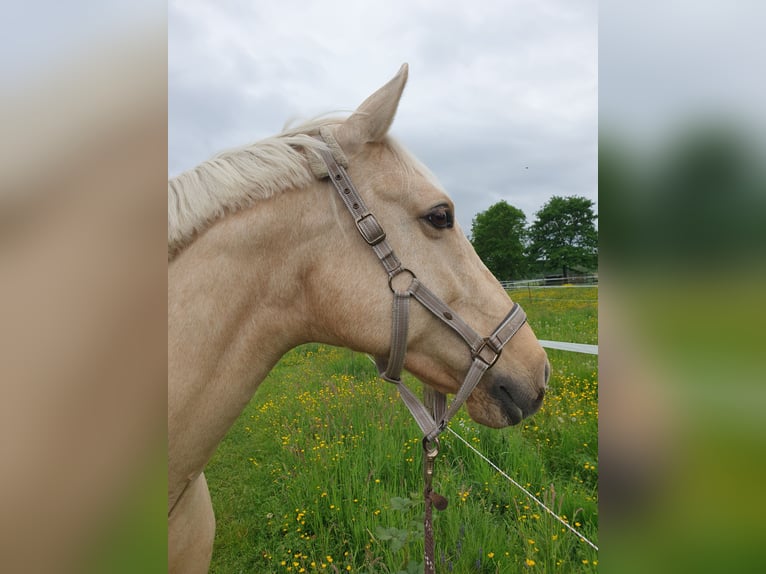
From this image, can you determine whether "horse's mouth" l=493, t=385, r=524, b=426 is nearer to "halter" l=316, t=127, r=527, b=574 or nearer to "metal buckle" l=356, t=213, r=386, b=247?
"halter" l=316, t=127, r=527, b=574

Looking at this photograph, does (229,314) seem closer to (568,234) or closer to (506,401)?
(506,401)

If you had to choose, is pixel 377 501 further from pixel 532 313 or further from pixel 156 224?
pixel 532 313

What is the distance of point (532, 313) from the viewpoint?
8.98 metres

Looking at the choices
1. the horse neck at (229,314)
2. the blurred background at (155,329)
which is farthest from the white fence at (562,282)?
the blurred background at (155,329)

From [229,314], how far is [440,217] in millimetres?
975

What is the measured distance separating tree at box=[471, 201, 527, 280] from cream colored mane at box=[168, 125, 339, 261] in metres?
32.7

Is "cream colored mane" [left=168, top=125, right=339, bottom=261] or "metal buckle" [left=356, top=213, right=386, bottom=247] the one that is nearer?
"cream colored mane" [left=168, top=125, right=339, bottom=261]

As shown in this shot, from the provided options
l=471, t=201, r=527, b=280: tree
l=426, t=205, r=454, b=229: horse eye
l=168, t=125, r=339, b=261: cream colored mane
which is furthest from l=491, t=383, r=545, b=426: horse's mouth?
l=471, t=201, r=527, b=280: tree

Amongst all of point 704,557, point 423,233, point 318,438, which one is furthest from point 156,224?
point 318,438

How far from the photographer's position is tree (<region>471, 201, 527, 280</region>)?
3475cm

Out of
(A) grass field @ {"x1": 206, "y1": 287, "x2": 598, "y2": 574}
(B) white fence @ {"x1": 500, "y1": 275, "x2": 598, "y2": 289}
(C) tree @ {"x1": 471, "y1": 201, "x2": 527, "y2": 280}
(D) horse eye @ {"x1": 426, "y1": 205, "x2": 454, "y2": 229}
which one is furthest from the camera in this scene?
(C) tree @ {"x1": 471, "y1": 201, "x2": 527, "y2": 280}

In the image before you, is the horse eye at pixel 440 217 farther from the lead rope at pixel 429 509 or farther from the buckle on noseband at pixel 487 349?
the lead rope at pixel 429 509

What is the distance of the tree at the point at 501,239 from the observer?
3475cm

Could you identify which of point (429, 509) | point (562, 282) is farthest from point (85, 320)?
point (562, 282)
